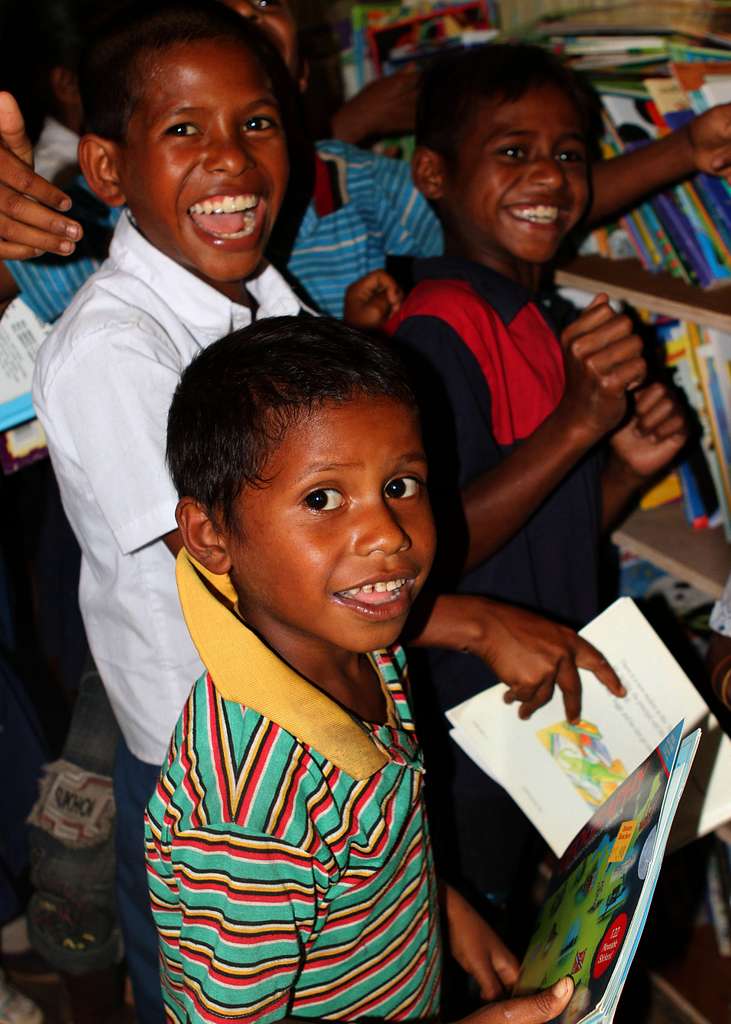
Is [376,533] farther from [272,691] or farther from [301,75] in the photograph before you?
[301,75]

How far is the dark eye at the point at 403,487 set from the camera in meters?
0.94

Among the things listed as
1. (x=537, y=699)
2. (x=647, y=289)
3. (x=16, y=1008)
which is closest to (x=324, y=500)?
(x=537, y=699)

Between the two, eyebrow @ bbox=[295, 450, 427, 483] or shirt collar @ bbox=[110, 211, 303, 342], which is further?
shirt collar @ bbox=[110, 211, 303, 342]

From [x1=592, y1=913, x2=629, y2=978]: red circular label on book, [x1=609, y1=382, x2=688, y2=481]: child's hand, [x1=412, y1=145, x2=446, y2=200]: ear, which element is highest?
[x1=412, y1=145, x2=446, y2=200]: ear

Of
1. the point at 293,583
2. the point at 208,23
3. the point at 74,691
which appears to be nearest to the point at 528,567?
the point at 293,583

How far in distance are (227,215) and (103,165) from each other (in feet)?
0.52

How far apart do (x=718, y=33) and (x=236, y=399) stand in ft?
3.83

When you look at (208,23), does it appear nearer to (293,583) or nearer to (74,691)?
(293,583)

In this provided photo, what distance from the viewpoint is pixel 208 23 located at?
111 centimetres

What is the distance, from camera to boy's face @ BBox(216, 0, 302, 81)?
1.48m

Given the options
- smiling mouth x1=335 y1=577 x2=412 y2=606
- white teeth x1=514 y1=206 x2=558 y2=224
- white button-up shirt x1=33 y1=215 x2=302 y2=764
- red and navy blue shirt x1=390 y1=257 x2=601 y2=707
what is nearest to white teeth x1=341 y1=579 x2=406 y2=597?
smiling mouth x1=335 y1=577 x2=412 y2=606

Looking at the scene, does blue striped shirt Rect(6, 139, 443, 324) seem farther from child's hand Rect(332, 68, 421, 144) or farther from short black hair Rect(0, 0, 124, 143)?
short black hair Rect(0, 0, 124, 143)

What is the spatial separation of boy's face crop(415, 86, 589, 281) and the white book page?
645 millimetres

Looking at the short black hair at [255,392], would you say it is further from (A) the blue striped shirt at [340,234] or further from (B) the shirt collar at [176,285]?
(A) the blue striped shirt at [340,234]
